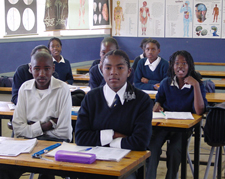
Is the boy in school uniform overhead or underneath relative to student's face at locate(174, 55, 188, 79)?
underneath

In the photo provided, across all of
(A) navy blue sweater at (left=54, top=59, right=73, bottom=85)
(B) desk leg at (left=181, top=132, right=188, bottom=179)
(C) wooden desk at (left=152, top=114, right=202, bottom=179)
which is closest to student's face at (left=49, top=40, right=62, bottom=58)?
(A) navy blue sweater at (left=54, top=59, right=73, bottom=85)

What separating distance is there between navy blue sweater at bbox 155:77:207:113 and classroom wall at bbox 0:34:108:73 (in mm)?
2554

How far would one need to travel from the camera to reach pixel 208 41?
677cm

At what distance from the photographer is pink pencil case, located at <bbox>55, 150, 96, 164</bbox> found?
5.34 feet

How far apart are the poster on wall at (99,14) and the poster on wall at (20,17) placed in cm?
175

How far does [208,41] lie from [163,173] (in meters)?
4.03

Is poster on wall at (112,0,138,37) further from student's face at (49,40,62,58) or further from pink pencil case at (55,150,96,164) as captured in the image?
pink pencil case at (55,150,96,164)

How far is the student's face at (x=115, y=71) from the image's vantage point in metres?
2.00

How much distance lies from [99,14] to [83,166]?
19.2 ft

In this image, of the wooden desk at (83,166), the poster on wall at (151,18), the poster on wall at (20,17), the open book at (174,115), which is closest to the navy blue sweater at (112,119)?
the wooden desk at (83,166)

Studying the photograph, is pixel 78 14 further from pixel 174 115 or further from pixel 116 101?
pixel 116 101

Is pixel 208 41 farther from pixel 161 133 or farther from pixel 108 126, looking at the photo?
pixel 108 126

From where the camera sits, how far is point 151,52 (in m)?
4.45

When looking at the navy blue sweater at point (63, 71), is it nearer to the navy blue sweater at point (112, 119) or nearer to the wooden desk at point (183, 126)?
the wooden desk at point (183, 126)
